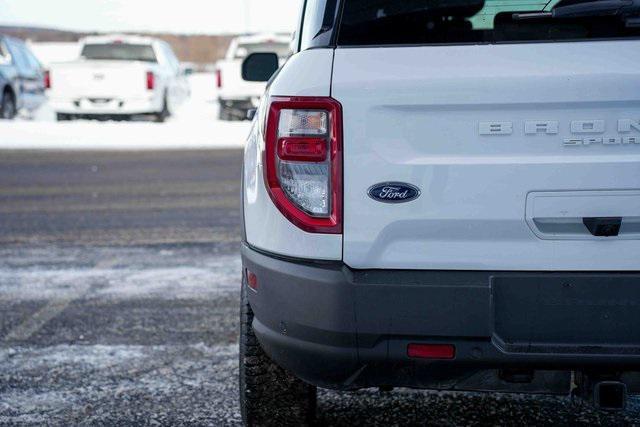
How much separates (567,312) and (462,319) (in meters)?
0.28

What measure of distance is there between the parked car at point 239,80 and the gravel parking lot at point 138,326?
9.16m

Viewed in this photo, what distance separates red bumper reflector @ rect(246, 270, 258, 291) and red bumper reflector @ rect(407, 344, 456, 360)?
0.54m

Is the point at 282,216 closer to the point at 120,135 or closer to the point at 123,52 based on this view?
the point at 120,135

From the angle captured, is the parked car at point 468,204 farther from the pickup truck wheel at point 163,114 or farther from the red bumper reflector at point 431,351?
the pickup truck wheel at point 163,114

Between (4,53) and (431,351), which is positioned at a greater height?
Answer: (4,53)

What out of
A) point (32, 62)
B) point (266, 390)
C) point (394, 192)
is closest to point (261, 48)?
point (32, 62)

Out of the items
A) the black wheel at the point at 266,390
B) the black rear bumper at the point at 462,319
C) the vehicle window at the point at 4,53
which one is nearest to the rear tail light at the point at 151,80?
the vehicle window at the point at 4,53

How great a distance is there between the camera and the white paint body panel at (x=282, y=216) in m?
2.83

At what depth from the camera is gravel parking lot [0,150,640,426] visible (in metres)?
3.97

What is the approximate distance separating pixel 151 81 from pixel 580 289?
1737 centimetres

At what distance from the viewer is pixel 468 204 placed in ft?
9.09

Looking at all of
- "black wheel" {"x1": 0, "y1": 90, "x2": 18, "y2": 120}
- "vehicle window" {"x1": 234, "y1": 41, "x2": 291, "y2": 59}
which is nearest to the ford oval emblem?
"vehicle window" {"x1": 234, "y1": 41, "x2": 291, "y2": 59}

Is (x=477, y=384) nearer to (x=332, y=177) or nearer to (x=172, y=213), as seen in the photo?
(x=332, y=177)

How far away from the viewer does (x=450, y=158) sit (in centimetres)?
279
